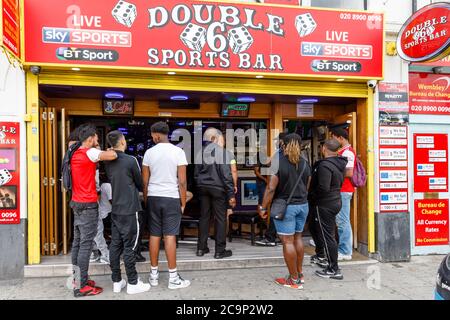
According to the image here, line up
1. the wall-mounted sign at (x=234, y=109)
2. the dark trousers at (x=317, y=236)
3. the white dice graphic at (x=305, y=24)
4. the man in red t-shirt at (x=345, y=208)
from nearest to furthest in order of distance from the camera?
the dark trousers at (x=317, y=236)
the white dice graphic at (x=305, y=24)
the man in red t-shirt at (x=345, y=208)
the wall-mounted sign at (x=234, y=109)

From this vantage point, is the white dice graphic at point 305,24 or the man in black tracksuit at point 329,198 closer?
the man in black tracksuit at point 329,198

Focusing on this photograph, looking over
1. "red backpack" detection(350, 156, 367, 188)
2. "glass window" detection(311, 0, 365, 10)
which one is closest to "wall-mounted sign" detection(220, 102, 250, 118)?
"glass window" detection(311, 0, 365, 10)

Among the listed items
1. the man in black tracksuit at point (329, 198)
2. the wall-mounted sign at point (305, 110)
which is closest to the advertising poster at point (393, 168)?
the man in black tracksuit at point (329, 198)

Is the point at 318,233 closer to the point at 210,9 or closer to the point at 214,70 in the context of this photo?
the point at 214,70

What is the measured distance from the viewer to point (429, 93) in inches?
250

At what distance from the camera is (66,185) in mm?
4504

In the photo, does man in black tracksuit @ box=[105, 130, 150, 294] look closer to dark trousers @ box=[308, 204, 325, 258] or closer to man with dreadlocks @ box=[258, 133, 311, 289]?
man with dreadlocks @ box=[258, 133, 311, 289]

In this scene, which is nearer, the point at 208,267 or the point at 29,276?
the point at 29,276

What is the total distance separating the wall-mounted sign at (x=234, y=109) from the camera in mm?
6957

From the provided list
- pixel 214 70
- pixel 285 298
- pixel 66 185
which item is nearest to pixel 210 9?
pixel 214 70

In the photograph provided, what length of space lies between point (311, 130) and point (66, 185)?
16.3 feet

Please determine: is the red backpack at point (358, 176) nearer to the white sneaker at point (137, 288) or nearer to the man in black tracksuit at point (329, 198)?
the man in black tracksuit at point (329, 198)

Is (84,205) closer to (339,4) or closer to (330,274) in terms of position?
(330,274)

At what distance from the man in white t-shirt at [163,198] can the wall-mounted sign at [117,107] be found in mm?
2130
